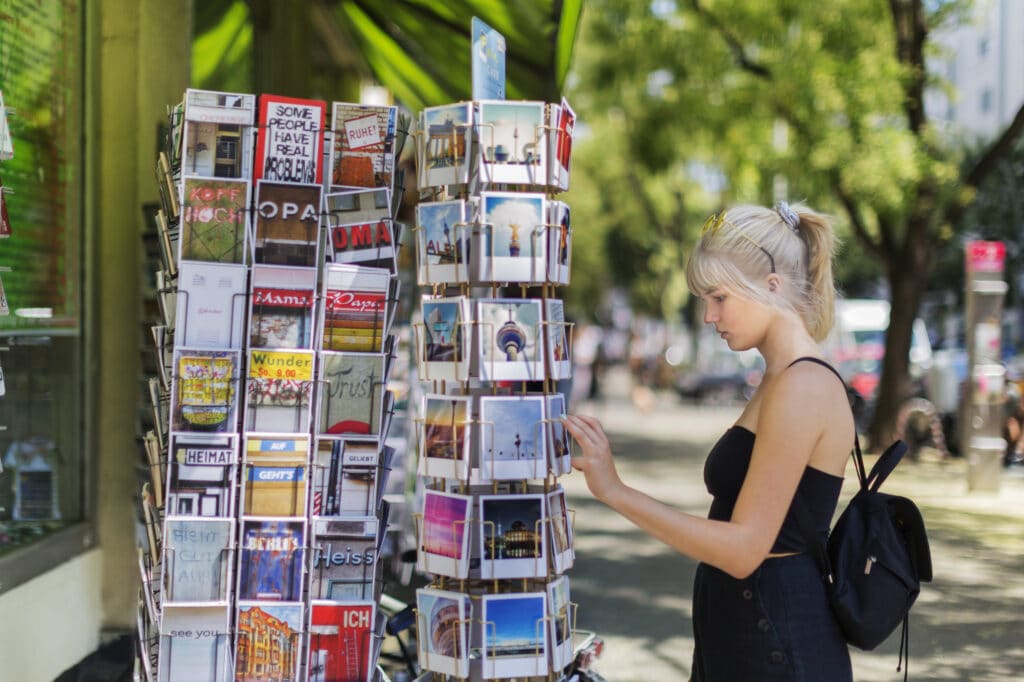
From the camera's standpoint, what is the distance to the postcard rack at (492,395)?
327cm

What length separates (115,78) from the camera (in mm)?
5816

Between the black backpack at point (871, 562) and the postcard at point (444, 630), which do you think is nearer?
the black backpack at point (871, 562)

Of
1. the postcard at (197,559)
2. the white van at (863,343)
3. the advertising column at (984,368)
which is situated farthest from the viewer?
the white van at (863,343)

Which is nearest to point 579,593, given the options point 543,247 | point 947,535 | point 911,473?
point 947,535

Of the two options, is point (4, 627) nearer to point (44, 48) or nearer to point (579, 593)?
point (44, 48)

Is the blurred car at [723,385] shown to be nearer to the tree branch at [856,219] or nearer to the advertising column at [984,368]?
the tree branch at [856,219]

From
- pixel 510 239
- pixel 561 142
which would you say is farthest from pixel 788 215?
pixel 561 142

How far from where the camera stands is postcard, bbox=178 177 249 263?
3611 mm

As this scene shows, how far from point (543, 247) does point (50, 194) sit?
3.03 meters

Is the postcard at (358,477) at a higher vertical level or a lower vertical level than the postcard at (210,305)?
lower

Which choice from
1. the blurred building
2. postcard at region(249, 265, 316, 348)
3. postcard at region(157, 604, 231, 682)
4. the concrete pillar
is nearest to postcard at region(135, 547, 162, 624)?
postcard at region(157, 604, 231, 682)

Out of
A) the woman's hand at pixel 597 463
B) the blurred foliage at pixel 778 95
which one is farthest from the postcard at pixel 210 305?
the blurred foliage at pixel 778 95

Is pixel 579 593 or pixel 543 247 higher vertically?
pixel 543 247

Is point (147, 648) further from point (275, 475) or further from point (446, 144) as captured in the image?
point (446, 144)
